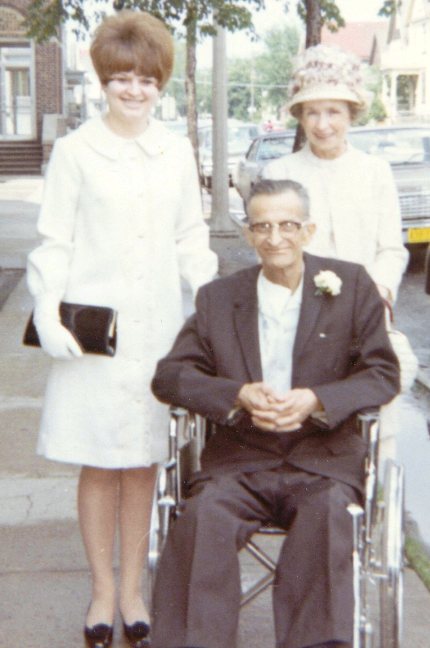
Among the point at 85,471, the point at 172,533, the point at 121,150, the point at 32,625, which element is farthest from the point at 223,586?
the point at 121,150

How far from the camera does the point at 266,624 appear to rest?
4.18m

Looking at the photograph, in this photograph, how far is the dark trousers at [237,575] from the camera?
3207mm

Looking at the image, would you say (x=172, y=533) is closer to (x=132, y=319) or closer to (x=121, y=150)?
(x=132, y=319)

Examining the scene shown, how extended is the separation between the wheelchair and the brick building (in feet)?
107

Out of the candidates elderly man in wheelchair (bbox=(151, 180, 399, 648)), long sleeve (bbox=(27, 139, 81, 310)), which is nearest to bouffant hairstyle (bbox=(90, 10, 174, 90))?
long sleeve (bbox=(27, 139, 81, 310))

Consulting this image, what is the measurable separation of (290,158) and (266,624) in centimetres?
159

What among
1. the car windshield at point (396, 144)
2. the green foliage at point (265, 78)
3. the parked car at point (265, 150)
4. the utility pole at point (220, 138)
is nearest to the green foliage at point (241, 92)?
the green foliage at point (265, 78)

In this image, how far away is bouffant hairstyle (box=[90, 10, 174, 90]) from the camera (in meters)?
3.70

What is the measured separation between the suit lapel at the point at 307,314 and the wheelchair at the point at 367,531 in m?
0.28

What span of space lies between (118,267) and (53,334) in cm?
30

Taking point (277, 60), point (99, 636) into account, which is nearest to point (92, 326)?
point (99, 636)

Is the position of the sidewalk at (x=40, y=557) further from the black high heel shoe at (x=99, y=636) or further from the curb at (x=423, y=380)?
the curb at (x=423, y=380)

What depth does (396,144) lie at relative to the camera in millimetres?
16203

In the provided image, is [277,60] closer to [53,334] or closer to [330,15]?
[330,15]
